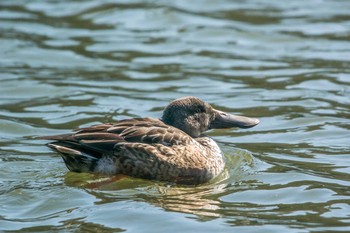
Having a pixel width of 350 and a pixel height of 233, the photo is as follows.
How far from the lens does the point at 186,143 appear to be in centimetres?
999

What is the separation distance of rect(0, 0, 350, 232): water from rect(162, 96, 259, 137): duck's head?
416 mm

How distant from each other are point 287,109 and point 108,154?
3.92 metres

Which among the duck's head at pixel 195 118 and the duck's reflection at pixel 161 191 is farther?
the duck's head at pixel 195 118

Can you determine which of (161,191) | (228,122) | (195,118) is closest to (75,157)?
(161,191)

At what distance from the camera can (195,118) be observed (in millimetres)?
10602

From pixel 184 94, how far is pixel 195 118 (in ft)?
10.9

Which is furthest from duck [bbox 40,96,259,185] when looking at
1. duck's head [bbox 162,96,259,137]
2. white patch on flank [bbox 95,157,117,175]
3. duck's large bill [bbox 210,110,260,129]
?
duck's large bill [bbox 210,110,260,129]

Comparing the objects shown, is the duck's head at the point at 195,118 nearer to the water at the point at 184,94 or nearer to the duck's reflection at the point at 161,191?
the water at the point at 184,94

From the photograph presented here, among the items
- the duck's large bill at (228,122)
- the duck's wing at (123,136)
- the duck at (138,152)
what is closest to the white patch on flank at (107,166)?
the duck at (138,152)

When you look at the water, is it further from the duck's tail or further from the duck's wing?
the duck's wing

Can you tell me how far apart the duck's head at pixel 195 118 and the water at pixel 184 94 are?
42 cm

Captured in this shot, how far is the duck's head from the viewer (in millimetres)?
10453

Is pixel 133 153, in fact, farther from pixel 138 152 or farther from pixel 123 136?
pixel 123 136

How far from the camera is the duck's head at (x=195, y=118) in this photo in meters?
10.5
